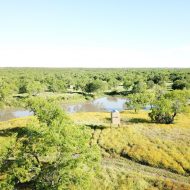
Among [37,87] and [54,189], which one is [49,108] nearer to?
[54,189]

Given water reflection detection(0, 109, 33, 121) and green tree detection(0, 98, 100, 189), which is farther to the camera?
water reflection detection(0, 109, 33, 121)

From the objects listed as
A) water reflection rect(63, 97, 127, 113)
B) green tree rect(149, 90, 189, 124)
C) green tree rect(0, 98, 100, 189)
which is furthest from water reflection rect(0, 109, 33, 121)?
green tree rect(0, 98, 100, 189)

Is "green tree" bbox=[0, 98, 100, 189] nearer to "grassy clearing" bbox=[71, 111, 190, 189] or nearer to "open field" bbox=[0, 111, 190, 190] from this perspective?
"open field" bbox=[0, 111, 190, 190]

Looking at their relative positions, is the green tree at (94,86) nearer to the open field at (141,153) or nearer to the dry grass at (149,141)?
the dry grass at (149,141)

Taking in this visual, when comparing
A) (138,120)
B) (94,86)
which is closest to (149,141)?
(138,120)

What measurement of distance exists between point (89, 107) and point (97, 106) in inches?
156

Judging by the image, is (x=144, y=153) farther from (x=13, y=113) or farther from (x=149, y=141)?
(x=13, y=113)

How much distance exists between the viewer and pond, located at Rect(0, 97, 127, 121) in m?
113

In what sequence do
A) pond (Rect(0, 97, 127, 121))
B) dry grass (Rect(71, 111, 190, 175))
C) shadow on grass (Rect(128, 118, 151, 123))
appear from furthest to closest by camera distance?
pond (Rect(0, 97, 127, 121)) < shadow on grass (Rect(128, 118, 151, 123)) < dry grass (Rect(71, 111, 190, 175))

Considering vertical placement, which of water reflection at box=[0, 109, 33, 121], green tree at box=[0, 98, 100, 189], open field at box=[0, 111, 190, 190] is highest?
green tree at box=[0, 98, 100, 189]

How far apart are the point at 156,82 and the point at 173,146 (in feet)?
461

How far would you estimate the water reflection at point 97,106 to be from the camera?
406 ft

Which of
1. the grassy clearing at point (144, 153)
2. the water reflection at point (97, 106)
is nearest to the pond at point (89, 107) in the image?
the water reflection at point (97, 106)

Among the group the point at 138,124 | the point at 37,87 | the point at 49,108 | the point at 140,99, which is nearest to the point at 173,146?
the point at 138,124
